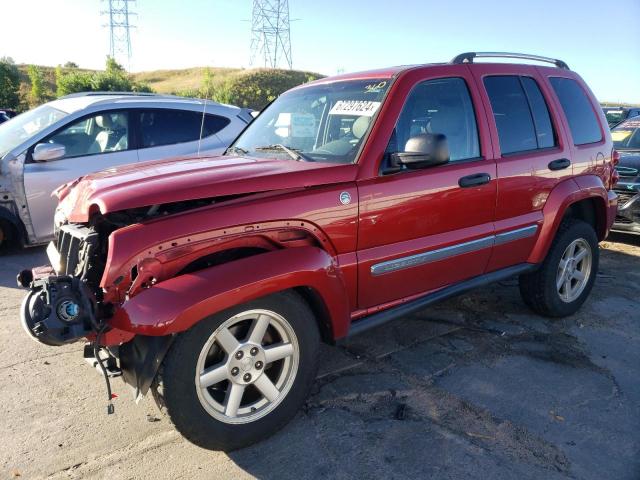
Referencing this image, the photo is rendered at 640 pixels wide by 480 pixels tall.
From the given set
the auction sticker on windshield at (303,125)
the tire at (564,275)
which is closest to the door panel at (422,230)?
the auction sticker on windshield at (303,125)

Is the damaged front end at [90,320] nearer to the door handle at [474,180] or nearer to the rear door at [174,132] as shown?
the door handle at [474,180]

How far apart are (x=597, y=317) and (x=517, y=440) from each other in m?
2.27

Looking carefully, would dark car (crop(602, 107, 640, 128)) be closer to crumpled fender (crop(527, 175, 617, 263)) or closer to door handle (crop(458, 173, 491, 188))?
crumpled fender (crop(527, 175, 617, 263))

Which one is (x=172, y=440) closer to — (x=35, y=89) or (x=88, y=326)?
(x=88, y=326)

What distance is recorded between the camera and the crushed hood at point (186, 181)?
A: 2.46m

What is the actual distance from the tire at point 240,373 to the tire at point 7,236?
14.5 ft

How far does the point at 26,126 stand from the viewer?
6277 millimetres

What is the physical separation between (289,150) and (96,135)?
150 inches

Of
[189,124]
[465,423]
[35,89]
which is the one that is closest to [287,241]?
[465,423]

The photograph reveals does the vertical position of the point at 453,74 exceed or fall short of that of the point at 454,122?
it exceeds it

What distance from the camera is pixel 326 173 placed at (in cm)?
288

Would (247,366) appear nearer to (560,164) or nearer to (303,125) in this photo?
(303,125)

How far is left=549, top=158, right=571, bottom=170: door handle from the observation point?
4.05m

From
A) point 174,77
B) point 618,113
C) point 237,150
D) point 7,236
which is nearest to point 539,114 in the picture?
point 237,150
